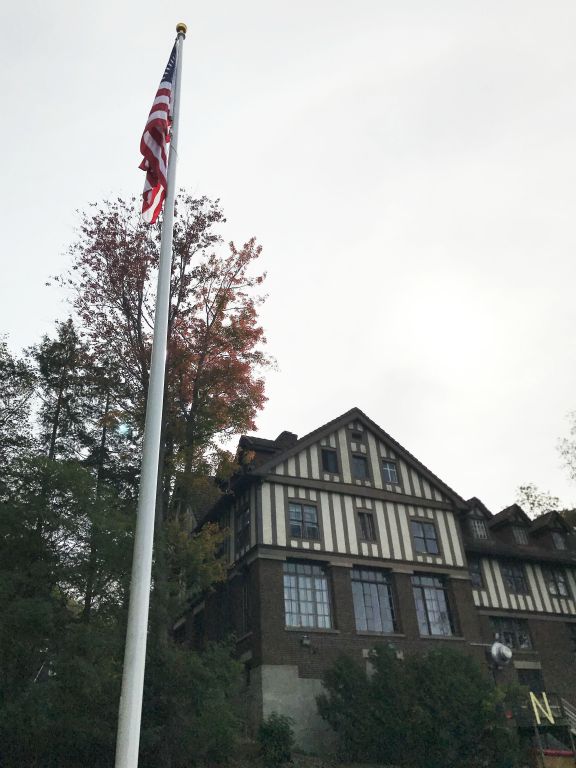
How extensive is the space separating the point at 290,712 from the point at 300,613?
3.47 meters

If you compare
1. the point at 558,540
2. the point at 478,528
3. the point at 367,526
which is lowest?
the point at 367,526

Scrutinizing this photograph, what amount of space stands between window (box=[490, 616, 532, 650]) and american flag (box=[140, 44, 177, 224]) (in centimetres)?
2598

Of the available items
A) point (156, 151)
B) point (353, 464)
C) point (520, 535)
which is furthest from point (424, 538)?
point (156, 151)

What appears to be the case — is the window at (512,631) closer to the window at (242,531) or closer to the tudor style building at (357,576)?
the tudor style building at (357,576)

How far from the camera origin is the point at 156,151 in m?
11.0

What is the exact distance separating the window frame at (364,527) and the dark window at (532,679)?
9.42 meters

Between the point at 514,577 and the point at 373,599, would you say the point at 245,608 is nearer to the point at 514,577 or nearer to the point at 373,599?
the point at 373,599

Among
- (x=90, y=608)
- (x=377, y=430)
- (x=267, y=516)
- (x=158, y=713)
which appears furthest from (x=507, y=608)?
(x=90, y=608)

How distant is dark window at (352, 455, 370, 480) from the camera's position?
27.9m

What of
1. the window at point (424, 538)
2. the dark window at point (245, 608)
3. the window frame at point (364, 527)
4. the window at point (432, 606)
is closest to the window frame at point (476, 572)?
the window at point (424, 538)

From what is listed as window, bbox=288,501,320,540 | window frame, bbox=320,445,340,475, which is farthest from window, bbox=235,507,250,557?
window frame, bbox=320,445,340,475

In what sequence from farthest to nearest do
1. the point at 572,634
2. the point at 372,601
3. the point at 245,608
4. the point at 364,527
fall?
the point at 572,634
the point at 364,527
the point at 372,601
the point at 245,608

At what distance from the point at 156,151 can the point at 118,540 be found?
8.96 m

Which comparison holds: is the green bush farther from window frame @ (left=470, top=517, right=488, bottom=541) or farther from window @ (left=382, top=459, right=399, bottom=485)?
window frame @ (left=470, top=517, right=488, bottom=541)
